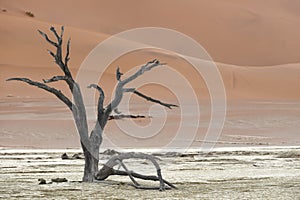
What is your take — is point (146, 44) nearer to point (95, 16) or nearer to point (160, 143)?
point (95, 16)

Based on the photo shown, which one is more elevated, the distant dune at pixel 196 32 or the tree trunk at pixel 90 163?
the distant dune at pixel 196 32

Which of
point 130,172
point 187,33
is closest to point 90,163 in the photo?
point 130,172

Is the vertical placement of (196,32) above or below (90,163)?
above

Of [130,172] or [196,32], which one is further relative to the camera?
[196,32]

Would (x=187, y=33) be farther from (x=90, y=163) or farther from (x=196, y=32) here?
(x=90, y=163)

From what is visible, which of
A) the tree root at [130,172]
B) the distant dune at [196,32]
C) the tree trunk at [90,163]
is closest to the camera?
the tree root at [130,172]

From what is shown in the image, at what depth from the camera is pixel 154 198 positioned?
1745cm

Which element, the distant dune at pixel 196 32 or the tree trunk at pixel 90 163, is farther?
the distant dune at pixel 196 32

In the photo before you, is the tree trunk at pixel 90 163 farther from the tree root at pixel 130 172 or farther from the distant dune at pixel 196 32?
the distant dune at pixel 196 32

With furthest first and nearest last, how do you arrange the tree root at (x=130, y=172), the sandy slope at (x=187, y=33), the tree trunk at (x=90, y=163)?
1. the sandy slope at (x=187, y=33)
2. the tree trunk at (x=90, y=163)
3. the tree root at (x=130, y=172)

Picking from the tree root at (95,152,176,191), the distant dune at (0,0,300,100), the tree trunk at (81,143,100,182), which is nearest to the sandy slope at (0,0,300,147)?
the distant dune at (0,0,300,100)

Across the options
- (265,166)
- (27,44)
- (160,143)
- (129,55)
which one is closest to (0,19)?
(27,44)

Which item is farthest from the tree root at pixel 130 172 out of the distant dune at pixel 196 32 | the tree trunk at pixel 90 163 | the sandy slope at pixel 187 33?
the distant dune at pixel 196 32

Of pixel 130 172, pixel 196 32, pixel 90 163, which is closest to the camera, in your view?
pixel 130 172
